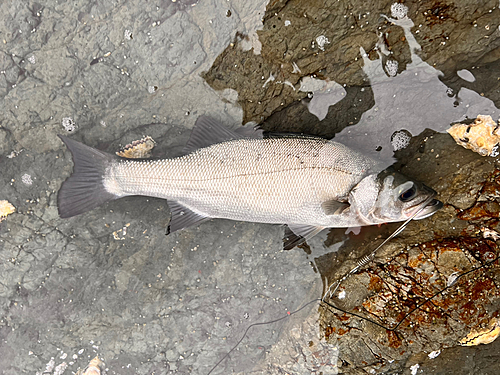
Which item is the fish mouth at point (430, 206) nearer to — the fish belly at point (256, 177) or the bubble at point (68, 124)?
the fish belly at point (256, 177)

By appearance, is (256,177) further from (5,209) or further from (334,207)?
(5,209)

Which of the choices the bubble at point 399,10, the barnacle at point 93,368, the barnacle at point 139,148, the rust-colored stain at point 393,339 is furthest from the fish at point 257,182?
the barnacle at point 93,368

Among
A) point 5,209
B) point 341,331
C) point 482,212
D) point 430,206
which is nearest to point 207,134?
point 430,206

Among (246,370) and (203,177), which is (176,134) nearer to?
(203,177)

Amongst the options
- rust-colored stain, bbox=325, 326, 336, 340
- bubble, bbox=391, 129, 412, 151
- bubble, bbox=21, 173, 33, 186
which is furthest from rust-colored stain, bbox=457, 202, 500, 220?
bubble, bbox=21, 173, 33, 186

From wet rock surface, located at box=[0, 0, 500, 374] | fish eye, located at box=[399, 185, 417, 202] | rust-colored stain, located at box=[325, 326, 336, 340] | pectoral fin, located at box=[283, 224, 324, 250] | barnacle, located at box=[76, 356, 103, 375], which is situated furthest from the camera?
barnacle, located at box=[76, 356, 103, 375]

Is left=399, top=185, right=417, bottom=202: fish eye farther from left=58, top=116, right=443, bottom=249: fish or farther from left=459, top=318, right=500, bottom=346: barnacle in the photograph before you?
left=459, top=318, right=500, bottom=346: barnacle

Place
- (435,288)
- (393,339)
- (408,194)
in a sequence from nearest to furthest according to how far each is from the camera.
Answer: (408,194) < (435,288) < (393,339)
